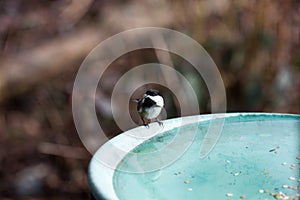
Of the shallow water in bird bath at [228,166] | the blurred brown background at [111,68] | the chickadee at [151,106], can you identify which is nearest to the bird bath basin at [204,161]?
the shallow water in bird bath at [228,166]

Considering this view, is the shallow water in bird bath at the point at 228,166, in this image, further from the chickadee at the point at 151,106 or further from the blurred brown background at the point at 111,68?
the blurred brown background at the point at 111,68

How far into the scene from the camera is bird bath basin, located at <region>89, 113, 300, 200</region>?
40.9 inches

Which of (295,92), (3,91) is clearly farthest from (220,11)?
(3,91)

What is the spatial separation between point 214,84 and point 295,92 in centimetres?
47

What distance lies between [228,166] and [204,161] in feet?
0.20

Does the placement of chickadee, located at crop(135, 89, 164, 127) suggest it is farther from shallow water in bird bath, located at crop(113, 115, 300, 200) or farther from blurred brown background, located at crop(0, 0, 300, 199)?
blurred brown background, located at crop(0, 0, 300, 199)

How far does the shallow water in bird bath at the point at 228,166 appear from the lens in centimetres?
104

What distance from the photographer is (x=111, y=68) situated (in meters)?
2.94

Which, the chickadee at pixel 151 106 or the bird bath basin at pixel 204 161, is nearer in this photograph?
the bird bath basin at pixel 204 161

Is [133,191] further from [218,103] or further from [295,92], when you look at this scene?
[295,92]

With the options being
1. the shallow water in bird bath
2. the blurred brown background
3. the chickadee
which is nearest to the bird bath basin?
the shallow water in bird bath

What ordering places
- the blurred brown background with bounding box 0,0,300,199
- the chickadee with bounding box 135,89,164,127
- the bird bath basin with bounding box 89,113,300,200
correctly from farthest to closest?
1. the blurred brown background with bounding box 0,0,300,199
2. the chickadee with bounding box 135,89,164,127
3. the bird bath basin with bounding box 89,113,300,200

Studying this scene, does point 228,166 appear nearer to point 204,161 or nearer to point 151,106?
point 204,161

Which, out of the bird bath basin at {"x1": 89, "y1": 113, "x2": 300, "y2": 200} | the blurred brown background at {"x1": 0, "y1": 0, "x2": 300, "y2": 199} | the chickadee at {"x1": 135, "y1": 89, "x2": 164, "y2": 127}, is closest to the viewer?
the bird bath basin at {"x1": 89, "y1": 113, "x2": 300, "y2": 200}
